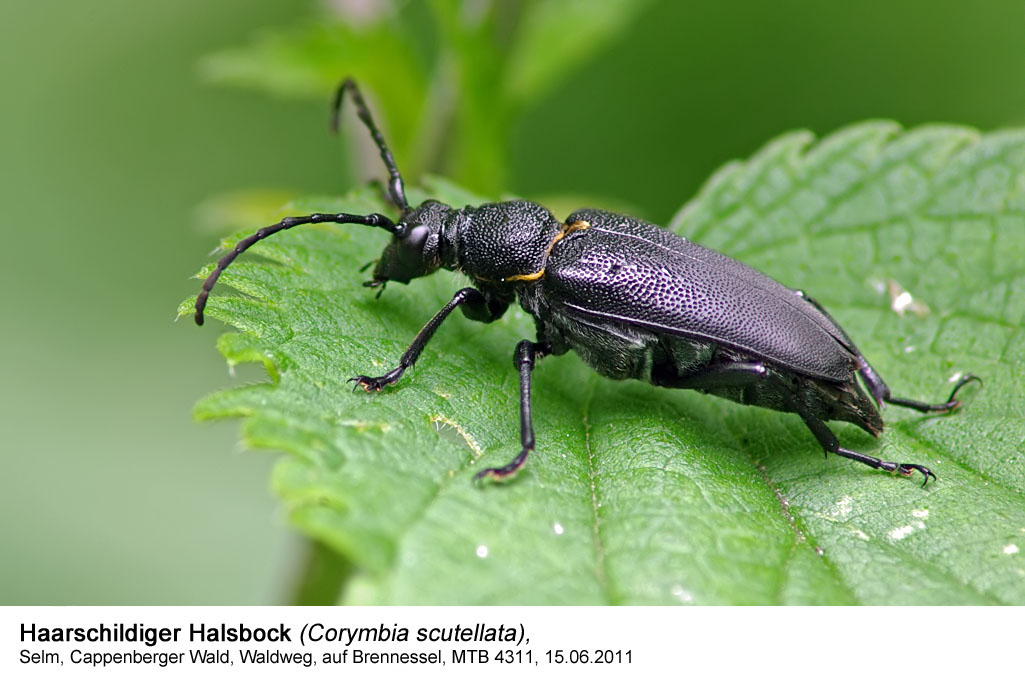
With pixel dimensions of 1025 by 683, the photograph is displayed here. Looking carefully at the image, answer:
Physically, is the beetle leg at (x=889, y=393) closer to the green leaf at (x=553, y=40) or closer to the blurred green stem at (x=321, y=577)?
the green leaf at (x=553, y=40)

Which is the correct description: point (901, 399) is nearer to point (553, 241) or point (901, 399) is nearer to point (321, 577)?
point (553, 241)

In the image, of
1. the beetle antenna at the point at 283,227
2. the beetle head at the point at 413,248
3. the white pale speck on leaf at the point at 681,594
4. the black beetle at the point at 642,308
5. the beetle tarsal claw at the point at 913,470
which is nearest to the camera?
the white pale speck on leaf at the point at 681,594

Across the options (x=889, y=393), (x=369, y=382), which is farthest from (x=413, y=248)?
(x=889, y=393)

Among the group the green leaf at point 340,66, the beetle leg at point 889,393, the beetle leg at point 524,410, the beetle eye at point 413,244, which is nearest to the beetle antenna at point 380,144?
the green leaf at point 340,66

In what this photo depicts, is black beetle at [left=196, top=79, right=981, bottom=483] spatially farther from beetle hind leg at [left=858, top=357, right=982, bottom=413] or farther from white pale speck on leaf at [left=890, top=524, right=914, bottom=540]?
white pale speck on leaf at [left=890, top=524, right=914, bottom=540]

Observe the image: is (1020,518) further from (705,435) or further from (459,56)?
(459,56)

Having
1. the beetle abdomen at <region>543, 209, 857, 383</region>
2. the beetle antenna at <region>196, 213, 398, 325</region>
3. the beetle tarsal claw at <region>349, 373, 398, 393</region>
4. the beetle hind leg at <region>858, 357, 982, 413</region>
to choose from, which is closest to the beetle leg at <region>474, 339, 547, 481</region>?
the beetle abdomen at <region>543, 209, 857, 383</region>
